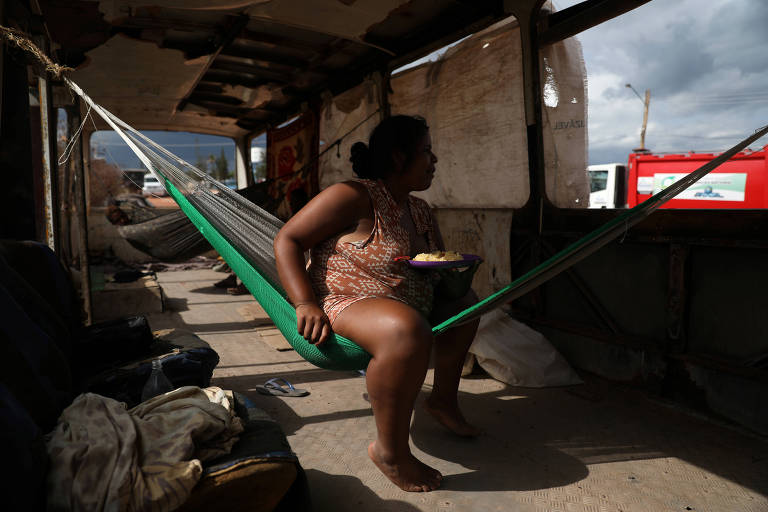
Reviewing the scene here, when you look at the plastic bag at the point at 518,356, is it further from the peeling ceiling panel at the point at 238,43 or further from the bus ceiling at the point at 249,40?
the peeling ceiling panel at the point at 238,43

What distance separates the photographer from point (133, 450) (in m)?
1.06

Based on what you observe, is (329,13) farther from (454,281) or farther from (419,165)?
(454,281)

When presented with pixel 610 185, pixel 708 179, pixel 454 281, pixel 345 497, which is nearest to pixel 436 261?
pixel 454 281

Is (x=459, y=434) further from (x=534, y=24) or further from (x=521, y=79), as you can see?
(x=534, y=24)

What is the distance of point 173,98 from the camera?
4.32m

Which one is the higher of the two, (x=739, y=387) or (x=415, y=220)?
(x=415, y=220)

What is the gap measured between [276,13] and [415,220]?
1604 mm

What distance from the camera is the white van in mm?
10875

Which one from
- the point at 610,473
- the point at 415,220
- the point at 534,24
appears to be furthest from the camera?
the point at 534,24

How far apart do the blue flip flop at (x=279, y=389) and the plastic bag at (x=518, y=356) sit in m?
0.95

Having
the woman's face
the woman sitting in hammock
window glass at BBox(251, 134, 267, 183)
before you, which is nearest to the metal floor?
the woman sitting in hammock

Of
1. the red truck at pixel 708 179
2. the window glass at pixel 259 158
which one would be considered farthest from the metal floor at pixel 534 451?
the window glass at pixel 259 158

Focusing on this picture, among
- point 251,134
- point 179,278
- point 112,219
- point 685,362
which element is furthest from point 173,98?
point 685,362

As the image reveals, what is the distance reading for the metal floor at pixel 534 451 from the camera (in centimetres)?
152
